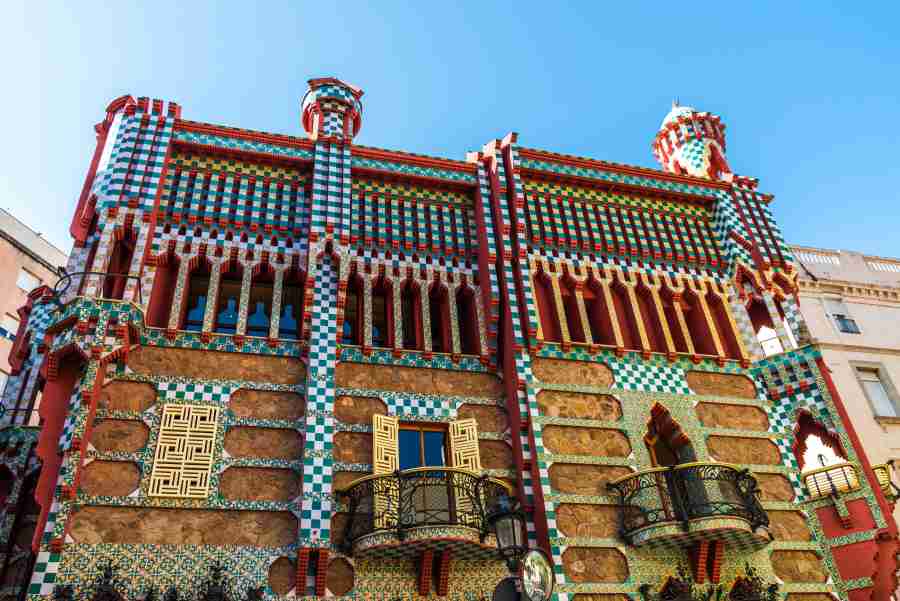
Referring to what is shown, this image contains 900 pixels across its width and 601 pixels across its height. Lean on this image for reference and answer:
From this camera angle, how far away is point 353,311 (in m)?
13.9

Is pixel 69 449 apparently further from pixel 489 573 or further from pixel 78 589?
pixel 489 573

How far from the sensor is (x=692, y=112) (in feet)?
59.0

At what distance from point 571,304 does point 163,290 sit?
7047mm

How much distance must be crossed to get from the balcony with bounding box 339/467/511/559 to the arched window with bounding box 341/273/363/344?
322cm

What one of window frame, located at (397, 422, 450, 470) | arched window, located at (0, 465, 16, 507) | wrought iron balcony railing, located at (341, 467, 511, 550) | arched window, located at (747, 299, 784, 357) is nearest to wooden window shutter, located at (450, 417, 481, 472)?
window frame, located at (397, 422, 450, 470)

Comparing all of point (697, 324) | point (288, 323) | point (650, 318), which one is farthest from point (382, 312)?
point (697, 324)

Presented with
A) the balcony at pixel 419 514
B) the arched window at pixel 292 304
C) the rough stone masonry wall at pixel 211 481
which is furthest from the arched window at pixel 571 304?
the rough stone masonry wall at pixel 211 481

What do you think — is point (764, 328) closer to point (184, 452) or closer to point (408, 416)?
point (408, 416)

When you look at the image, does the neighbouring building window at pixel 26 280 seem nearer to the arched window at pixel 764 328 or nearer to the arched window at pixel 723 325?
the arched window at pixel 723 325

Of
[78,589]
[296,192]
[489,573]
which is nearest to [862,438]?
[489,573]

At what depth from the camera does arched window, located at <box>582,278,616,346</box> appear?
14.3 metres

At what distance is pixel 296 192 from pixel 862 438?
13.7 m

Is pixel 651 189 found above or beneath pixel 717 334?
above

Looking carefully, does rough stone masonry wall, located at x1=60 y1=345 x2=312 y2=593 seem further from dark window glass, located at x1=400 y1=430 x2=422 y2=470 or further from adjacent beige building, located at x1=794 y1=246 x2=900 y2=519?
adjacent beige building, located at x1=794 y1=246 x2=900 y2=519
